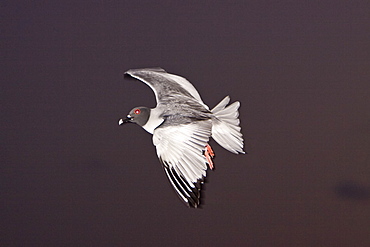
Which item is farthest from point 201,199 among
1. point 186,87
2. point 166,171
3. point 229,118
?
point 186,87

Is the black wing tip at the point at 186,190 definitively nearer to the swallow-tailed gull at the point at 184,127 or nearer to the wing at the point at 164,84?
the swallow-tailed gull at the point at 184,127

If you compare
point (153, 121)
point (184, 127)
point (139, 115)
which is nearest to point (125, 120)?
point (139, 115)

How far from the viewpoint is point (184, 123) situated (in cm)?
455

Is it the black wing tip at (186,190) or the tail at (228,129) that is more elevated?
the tail at (228,129)

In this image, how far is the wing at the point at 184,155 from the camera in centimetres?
393

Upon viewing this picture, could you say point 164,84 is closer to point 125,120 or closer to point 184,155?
point 125,120

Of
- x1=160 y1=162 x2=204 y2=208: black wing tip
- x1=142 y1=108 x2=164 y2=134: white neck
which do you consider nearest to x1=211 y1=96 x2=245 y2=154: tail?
x1=142 y1=108 x2=164 y2=134: white neck

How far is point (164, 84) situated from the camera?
561cm

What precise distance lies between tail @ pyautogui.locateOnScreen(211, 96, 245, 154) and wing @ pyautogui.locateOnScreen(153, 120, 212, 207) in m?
0.75

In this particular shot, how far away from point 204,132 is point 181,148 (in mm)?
312

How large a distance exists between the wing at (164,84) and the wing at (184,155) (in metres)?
0.87

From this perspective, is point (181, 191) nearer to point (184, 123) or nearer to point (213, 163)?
point (184, 123)

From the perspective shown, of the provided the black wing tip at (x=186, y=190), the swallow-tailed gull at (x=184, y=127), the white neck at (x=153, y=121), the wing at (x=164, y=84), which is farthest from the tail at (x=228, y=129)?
the black wing tip at (x=186, y=190)

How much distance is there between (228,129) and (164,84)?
2.85ft
